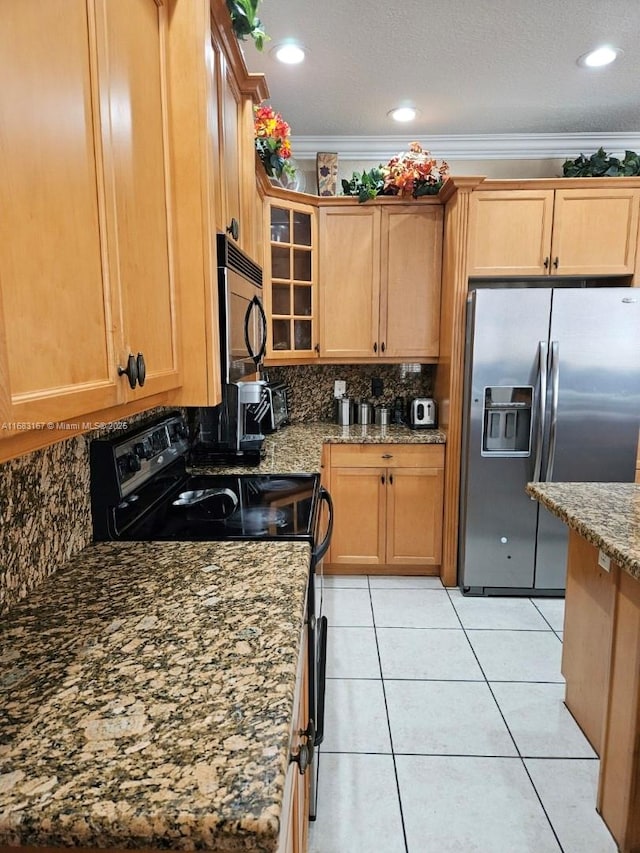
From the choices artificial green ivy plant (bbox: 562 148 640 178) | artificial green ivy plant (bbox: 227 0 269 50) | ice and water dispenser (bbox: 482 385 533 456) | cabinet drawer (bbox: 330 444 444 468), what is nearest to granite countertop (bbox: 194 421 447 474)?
cabinet drawer (bbox: 330 444 444 468)

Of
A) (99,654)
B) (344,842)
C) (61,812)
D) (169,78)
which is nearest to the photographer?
(61,812)

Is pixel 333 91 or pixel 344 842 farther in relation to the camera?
pixel 333 91

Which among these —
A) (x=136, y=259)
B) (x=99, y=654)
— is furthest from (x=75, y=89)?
(x=99, y=654)

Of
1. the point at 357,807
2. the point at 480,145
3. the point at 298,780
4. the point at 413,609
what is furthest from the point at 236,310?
the point at 480,145

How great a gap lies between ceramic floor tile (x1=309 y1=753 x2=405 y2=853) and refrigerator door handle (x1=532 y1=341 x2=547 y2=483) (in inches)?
67.1

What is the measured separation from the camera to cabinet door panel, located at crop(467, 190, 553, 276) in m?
2.92

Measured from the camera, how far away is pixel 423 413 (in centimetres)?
333

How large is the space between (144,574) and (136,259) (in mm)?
711

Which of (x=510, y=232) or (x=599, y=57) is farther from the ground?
(x=599, y=57)

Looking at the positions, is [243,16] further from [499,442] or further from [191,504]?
[499,442]

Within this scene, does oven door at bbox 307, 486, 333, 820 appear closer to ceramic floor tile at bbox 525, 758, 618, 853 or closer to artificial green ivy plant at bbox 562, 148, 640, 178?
ceramic floor tile at bbox 525, 758, 618, 853

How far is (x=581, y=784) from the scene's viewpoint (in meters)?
1.74

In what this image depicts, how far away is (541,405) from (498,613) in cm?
117

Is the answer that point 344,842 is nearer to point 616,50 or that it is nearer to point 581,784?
point 581,784
